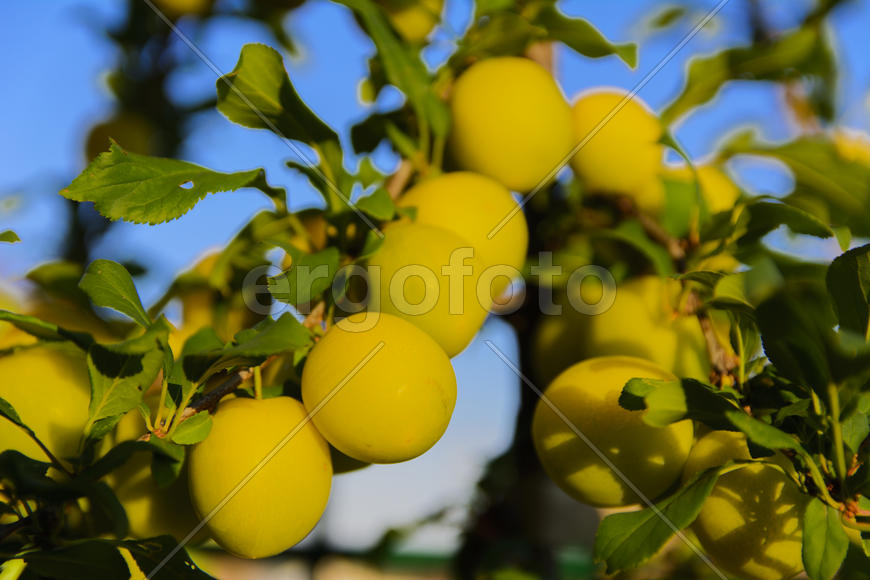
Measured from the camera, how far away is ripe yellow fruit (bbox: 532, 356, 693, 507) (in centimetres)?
44

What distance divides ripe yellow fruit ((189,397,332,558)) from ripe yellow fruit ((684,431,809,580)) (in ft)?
0.79

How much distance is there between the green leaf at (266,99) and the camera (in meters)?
0.46

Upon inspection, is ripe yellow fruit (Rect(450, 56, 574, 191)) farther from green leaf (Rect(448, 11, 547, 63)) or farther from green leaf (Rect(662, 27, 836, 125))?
green leaf (Rect(662, 27, 836, 125))

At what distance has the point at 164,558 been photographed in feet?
1.24

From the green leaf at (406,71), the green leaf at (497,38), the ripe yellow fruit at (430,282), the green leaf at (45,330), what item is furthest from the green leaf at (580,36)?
the green leaf at (45,330)

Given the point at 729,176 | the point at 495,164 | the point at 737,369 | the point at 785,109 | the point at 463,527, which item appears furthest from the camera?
the point at 785,109

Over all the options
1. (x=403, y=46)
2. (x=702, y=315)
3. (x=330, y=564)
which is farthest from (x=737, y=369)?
(x=330, y=564)

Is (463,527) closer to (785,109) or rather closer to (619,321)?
(619,321)

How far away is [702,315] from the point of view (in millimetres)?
536

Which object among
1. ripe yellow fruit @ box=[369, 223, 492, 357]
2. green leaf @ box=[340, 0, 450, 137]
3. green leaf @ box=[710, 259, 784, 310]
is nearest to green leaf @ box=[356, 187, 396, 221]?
ripe yellow fruit @ box=[369, 223, 492, 357]

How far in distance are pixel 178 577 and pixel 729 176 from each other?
2.15 ft

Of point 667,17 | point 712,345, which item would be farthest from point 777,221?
point 667,17

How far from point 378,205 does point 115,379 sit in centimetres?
20

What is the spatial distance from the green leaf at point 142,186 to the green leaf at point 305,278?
0.25ft
